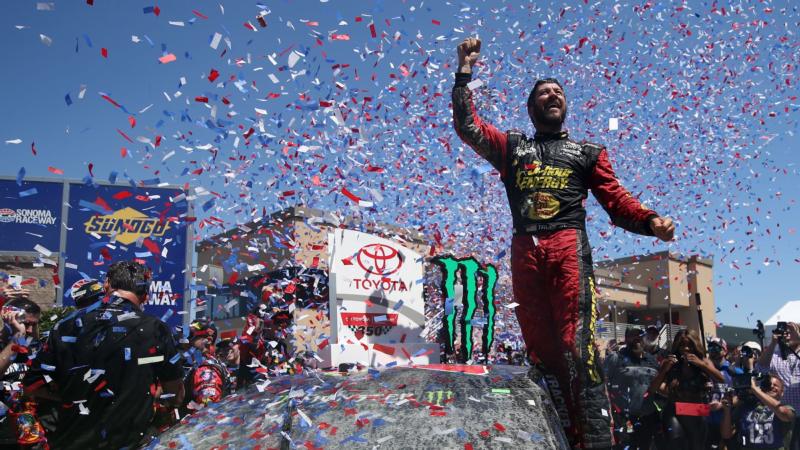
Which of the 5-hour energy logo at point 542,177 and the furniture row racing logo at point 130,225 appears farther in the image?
the furniture row racing logo at point 130,225

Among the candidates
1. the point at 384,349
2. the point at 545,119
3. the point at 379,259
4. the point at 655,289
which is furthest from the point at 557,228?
the point at 655,289

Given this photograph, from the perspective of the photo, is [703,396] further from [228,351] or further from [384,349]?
[228,351]

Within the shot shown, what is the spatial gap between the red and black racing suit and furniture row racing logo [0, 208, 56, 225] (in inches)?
570

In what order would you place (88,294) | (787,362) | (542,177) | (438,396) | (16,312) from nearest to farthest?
(438,396), (542,177), (88,294), (16,312), (787,362)

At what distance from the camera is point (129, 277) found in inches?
161

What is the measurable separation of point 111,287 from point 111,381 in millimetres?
599

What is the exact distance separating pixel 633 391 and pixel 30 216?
536 inches

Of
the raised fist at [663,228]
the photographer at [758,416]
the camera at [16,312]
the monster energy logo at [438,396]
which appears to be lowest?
the photographer at [758,416]

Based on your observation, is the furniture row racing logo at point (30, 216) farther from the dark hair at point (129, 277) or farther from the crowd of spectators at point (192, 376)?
the dark hair at point (129, 277)

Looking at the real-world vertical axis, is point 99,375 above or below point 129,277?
below

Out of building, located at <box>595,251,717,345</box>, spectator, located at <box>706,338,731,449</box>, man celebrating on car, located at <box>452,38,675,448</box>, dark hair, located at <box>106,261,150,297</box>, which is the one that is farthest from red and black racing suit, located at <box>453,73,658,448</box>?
building, located at <box>595,251,717,345</box>

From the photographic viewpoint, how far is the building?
3128 centimetres

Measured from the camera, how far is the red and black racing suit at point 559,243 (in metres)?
3.11

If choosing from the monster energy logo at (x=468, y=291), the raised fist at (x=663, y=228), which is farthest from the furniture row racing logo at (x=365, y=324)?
the raised fist at (x=663, y=228)
